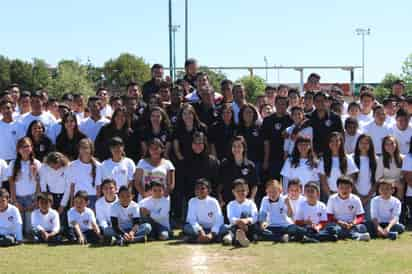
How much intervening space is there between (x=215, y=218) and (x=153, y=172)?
1.42 metres

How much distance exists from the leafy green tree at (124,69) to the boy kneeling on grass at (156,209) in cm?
6856

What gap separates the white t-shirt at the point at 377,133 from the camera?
11766 mm

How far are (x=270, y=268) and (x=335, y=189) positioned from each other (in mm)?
3437

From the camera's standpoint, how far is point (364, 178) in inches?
445

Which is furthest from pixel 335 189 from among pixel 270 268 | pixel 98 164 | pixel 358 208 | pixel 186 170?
pixel 98 164

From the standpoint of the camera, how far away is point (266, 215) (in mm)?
10195

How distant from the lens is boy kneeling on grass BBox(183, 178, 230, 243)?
10.2 meters

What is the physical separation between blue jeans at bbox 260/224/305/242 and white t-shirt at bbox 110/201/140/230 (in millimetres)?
2093

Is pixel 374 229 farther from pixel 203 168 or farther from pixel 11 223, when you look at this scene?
pixel 11 223

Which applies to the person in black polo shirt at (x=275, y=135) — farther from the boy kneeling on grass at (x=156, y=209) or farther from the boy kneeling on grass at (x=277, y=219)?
the boy kneeling on grass at (x=156, y=209)

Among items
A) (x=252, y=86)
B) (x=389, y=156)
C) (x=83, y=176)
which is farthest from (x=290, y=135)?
(x=252, y=86)

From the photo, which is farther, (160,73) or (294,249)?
(160,73)

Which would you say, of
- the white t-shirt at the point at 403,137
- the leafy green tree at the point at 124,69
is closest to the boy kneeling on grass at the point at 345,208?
the white t-shirt at the point at 403,137

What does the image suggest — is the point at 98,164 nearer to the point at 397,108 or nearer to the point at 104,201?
the point at 104,201
